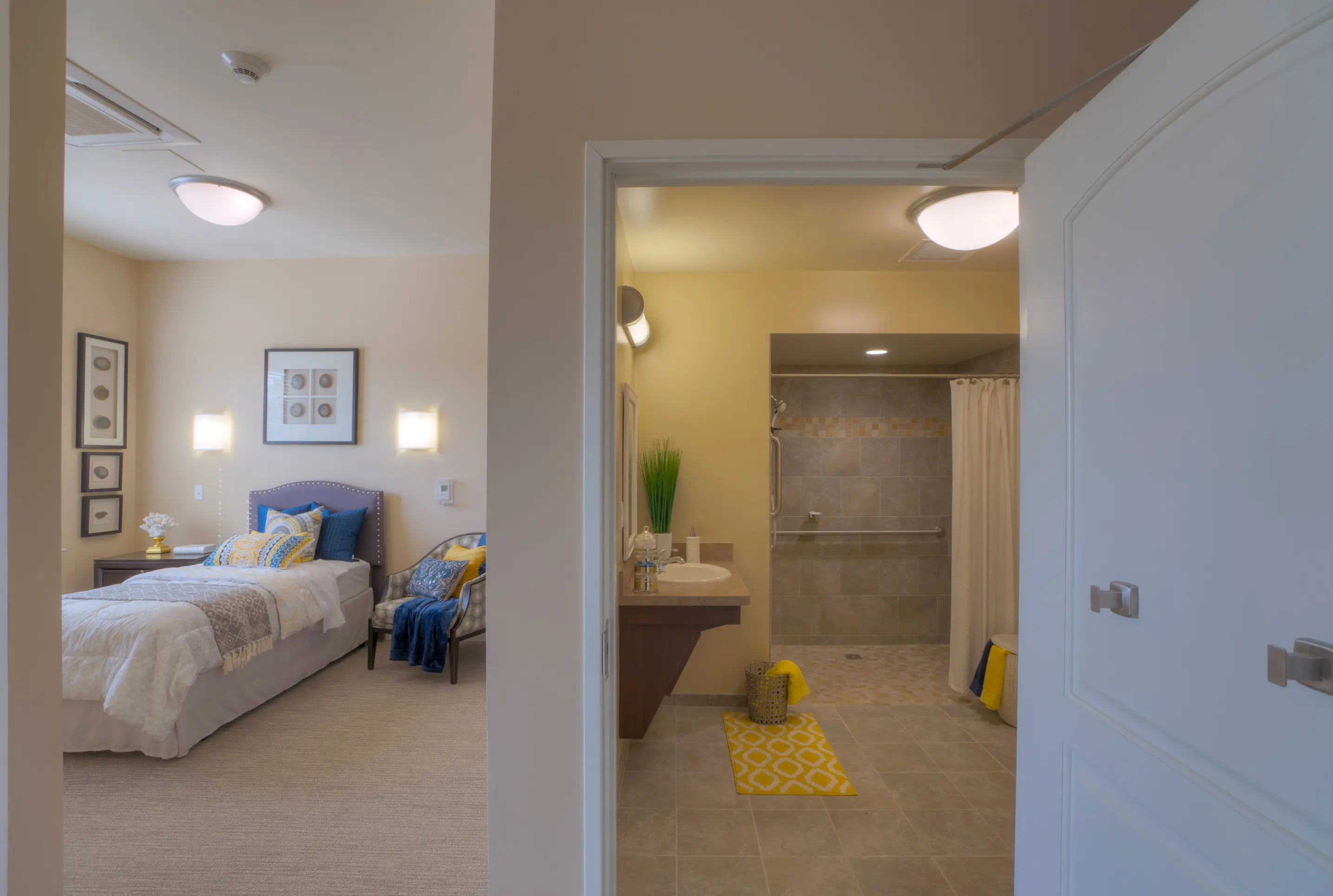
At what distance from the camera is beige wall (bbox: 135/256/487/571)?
4406 millimetres

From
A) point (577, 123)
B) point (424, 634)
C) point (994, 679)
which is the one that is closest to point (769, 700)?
point (994, 679)

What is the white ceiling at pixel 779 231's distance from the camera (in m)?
2.57

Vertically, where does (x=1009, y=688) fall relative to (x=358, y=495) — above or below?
below

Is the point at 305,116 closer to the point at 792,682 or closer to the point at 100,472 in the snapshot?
the point at 100,472

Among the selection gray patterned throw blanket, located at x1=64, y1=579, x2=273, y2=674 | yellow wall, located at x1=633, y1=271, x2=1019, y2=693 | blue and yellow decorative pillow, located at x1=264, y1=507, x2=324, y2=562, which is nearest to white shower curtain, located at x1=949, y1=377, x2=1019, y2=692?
yellow wall, located at x1=633, y1=271, x2=1019, y2=693

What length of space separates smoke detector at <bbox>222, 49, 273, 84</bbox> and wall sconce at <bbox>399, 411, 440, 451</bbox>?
94.9 inches

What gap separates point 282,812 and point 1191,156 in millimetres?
3323

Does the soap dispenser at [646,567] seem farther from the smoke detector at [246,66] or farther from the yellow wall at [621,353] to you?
the smoke detector at [246,66]

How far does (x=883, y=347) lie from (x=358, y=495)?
12.4ft

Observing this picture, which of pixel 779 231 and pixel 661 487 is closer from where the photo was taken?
pixel 779 231

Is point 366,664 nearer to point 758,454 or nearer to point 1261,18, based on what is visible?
point 758,454

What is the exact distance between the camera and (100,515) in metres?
4.27

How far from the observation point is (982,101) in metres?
1.39

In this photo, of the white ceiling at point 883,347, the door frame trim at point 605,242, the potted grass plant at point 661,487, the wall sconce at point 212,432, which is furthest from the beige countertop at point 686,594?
the wall sconce at point 212,432
